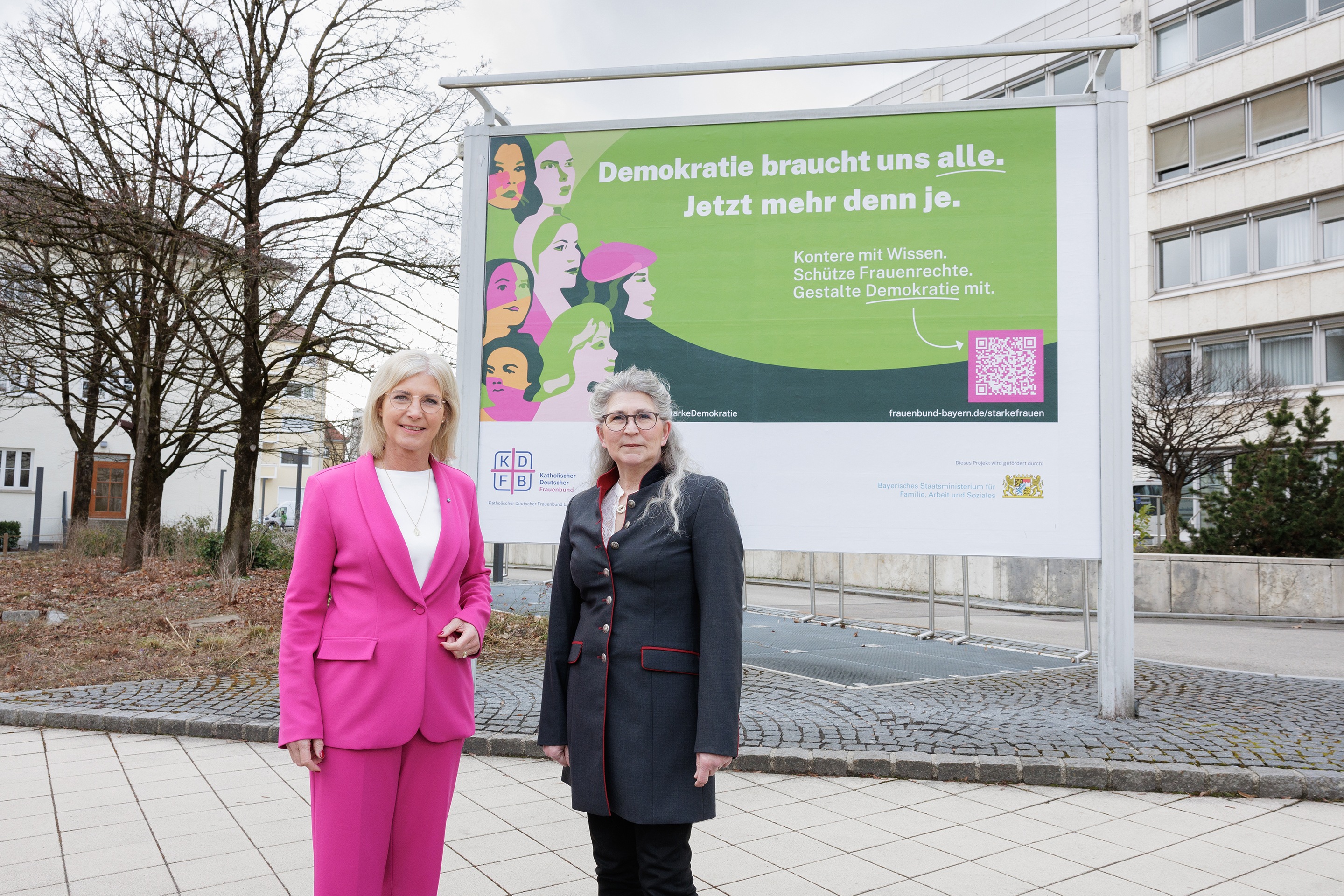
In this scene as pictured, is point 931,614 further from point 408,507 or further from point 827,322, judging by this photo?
point 408,507

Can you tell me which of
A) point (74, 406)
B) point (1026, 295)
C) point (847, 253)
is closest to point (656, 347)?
point (847, 253)

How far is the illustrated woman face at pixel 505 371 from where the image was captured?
6648 mm

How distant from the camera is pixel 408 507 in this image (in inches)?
106

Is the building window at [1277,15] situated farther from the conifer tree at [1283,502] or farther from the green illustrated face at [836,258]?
the green illustrated face at [836,258]

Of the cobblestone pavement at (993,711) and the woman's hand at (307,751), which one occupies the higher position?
the woman's hand at (307,751)

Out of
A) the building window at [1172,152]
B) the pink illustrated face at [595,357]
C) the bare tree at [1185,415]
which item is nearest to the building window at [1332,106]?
the building window at [1172,152]

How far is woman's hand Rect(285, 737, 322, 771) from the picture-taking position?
2426mm

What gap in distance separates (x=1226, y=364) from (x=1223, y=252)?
3925mm

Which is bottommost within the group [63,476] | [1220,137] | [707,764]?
[707,764]

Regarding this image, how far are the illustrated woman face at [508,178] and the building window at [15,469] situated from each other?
33.6 metres

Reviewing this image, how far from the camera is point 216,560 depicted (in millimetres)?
16469

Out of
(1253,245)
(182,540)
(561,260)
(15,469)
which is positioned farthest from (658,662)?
(15,469)

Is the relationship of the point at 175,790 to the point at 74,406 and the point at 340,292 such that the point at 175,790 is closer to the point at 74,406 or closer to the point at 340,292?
the point at 340,292

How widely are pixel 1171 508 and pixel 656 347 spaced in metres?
18.6
